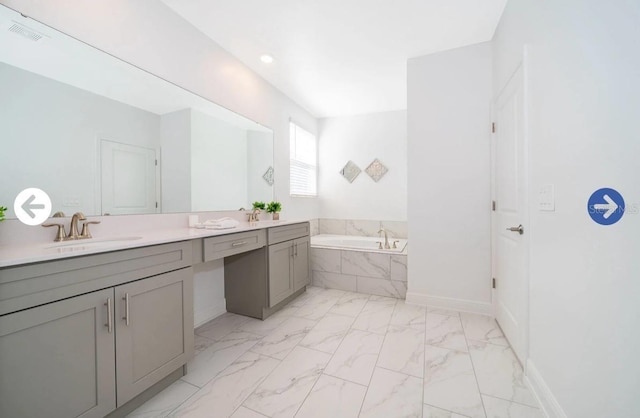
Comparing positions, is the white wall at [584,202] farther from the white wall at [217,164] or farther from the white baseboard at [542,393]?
the white wall at [217,164]

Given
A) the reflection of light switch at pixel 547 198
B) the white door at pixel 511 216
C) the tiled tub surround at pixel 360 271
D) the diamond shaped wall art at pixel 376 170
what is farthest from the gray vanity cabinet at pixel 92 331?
the diamond shaped wall art at pixel 376 170

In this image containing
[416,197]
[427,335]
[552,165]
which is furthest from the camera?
[416,197]

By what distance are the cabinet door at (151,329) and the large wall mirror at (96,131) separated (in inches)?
26.3

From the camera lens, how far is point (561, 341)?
44.9 inches

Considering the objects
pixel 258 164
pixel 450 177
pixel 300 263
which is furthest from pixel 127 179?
pixel 450 177

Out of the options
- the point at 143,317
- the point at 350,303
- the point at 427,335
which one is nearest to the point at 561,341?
the point at 427,335

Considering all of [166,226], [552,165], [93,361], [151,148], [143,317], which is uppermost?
[151,148]

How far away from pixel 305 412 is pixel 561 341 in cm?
128

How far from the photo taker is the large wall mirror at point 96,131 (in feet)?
4.04

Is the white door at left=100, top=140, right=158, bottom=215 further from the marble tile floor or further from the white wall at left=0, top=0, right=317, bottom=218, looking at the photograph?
the marble tile floor

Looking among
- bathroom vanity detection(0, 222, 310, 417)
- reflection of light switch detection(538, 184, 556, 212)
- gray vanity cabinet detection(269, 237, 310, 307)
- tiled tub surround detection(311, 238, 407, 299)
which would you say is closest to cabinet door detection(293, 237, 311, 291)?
gray vanity cabinet detection(269, 237, 310, 307)

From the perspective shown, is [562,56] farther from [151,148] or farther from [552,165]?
[151,148]

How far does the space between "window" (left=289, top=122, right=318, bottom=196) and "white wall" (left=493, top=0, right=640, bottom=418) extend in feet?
9.02

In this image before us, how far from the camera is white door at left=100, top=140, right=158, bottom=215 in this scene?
157 centimetres
